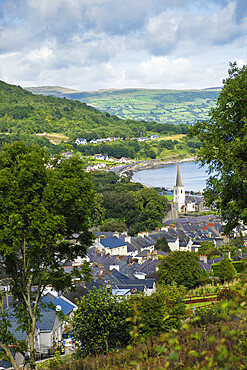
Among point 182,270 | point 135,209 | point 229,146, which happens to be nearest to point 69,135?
point 135,209

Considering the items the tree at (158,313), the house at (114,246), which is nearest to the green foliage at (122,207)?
the house at (114,246)

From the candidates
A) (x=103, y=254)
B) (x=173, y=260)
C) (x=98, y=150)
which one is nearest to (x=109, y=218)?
(x=103, y=254)

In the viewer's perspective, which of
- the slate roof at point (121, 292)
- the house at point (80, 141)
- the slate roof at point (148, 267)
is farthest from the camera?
the house at point (80, 141)

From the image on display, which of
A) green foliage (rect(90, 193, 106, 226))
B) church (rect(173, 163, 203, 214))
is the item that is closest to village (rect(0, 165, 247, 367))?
church (rect(173, 163, 203, 214))

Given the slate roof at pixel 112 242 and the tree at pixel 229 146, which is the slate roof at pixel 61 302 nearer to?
the tree at pixel 229 146

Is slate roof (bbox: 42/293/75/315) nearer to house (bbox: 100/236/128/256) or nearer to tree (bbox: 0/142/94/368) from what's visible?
tree (bbox: 0/142/94/368)

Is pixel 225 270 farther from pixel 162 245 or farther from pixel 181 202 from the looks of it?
pixel 181 202
